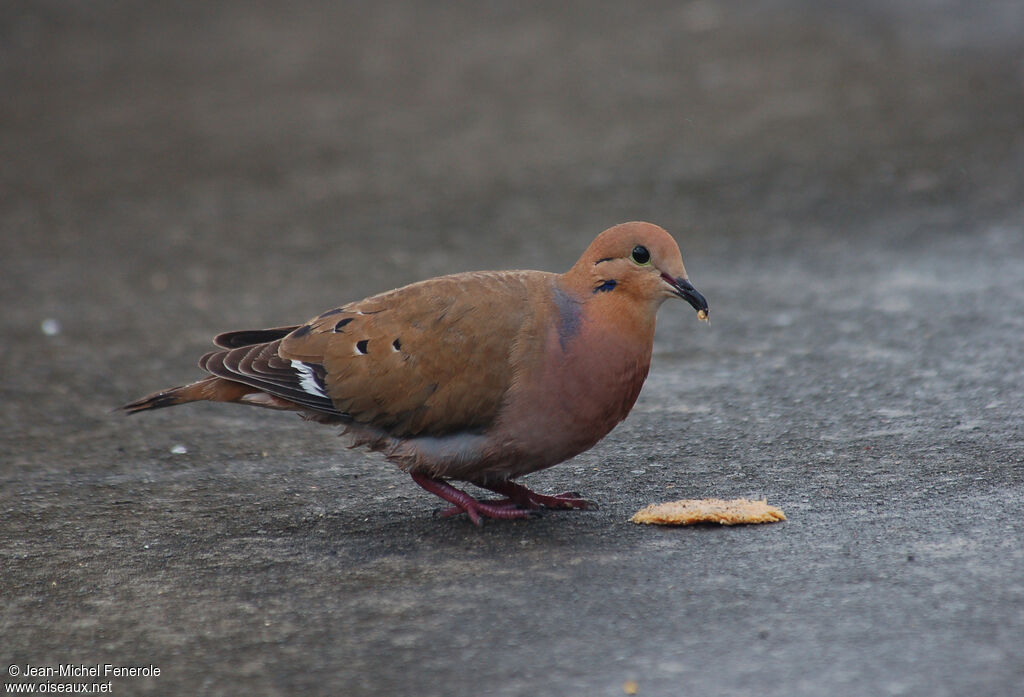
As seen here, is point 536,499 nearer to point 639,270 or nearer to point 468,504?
point 468,504

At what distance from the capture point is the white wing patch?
3699mm

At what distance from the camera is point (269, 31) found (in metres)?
11.4

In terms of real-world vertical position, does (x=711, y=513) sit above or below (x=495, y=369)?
below

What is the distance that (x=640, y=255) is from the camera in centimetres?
352

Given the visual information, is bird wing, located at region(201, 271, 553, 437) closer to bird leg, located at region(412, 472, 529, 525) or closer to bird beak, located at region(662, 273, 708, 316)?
bird leg, located at region(412, 472, 529, 525)

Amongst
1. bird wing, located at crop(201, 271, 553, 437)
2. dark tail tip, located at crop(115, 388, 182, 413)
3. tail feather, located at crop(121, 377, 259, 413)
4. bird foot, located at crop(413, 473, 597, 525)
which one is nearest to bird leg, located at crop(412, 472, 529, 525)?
bird foot, located at crop(413, 473, 597, 525)

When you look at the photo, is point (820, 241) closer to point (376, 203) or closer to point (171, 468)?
point (376, 203)

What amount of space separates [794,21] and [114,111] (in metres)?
5.66

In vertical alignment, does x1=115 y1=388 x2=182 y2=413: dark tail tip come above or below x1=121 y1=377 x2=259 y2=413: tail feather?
below

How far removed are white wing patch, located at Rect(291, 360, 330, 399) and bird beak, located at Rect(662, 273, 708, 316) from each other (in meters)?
1.10

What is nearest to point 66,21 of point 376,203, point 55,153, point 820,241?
point 55,153

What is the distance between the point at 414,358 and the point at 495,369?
0.86ft

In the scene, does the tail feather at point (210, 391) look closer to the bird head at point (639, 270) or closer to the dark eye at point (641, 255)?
the bird head at point (639, 270)

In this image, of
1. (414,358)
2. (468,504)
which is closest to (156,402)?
(414,358)
